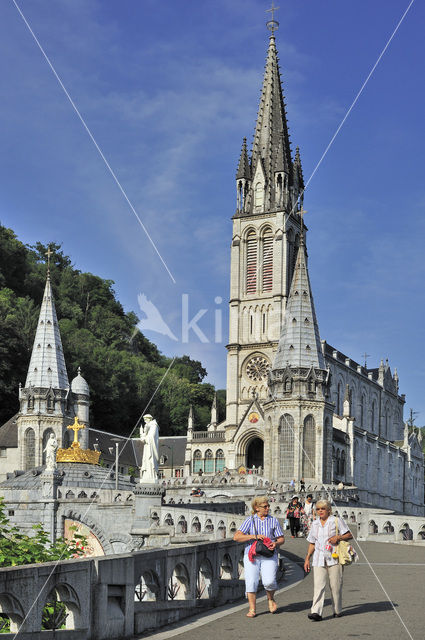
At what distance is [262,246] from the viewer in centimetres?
10169

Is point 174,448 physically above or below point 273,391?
below

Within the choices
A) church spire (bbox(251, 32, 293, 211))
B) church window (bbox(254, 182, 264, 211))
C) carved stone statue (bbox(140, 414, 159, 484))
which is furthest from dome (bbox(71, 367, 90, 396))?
carved stone statue (bbox(140, 414, 159, 484))

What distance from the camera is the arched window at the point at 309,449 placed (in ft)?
230

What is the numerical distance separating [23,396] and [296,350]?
73.3 ft

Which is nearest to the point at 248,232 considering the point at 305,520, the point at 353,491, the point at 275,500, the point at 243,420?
the point at 243,420

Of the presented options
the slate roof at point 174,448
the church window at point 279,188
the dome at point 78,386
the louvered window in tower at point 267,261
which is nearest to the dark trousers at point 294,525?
the dome at point 78,386

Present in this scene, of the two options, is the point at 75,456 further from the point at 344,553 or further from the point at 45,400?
the point at 344,553

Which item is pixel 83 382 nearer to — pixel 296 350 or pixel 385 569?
pixel 296 350

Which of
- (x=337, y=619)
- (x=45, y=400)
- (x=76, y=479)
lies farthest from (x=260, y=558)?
(x=45, y=400)

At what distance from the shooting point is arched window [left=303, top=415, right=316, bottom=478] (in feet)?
230

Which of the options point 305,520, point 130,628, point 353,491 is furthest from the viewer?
point 353,491

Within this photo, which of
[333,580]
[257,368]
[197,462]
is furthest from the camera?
[257,368]

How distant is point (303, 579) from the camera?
1864 centimetres

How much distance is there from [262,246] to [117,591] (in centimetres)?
9035
